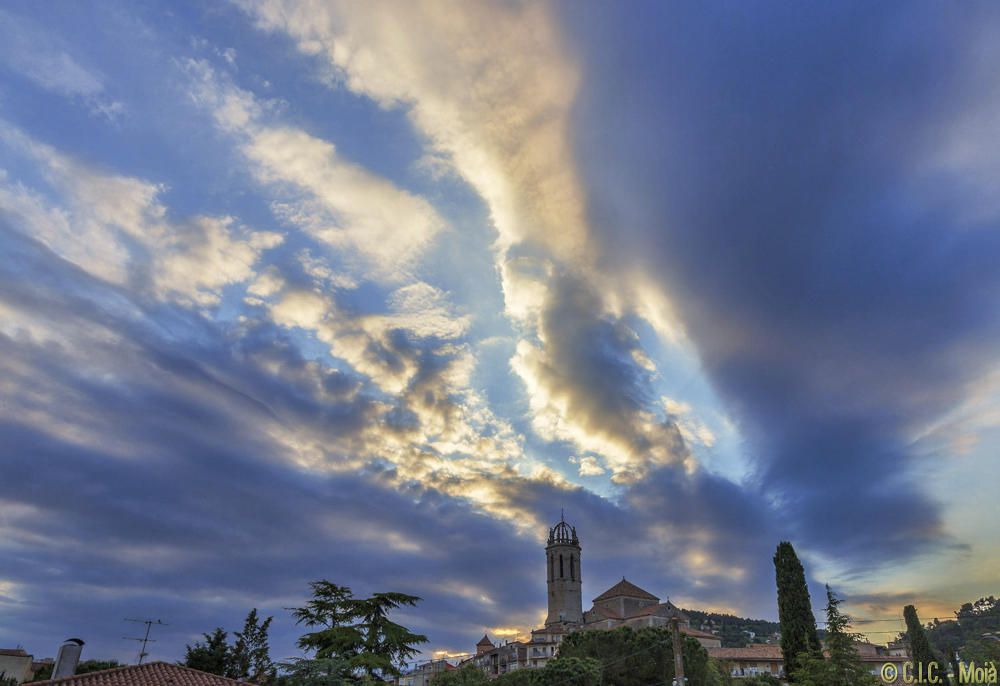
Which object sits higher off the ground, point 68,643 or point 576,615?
point 576,615

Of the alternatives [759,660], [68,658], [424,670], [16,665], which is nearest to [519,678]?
[68,658]

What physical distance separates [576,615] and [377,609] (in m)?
66.6

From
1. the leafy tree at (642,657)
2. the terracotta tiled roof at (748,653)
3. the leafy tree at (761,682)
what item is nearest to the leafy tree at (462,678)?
the leafy tree at (642,657)

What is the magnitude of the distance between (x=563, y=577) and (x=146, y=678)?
85.3 m

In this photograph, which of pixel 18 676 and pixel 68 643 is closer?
pixel 68 643

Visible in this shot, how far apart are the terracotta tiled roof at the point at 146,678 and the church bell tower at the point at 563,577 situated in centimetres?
8053

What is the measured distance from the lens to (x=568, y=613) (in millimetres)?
103812

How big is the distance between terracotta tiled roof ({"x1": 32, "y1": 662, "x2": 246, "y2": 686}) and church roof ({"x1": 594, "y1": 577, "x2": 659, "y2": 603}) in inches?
3158

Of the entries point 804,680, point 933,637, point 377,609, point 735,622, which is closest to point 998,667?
point 804,680

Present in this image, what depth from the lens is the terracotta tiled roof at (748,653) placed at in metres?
77.6

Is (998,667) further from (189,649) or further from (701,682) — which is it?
(189,649)

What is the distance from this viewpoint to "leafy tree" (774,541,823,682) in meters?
52.0

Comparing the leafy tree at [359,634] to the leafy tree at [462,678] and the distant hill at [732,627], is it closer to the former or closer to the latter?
the leafy tree at [462,678]

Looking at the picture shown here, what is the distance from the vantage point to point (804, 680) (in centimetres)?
3803
